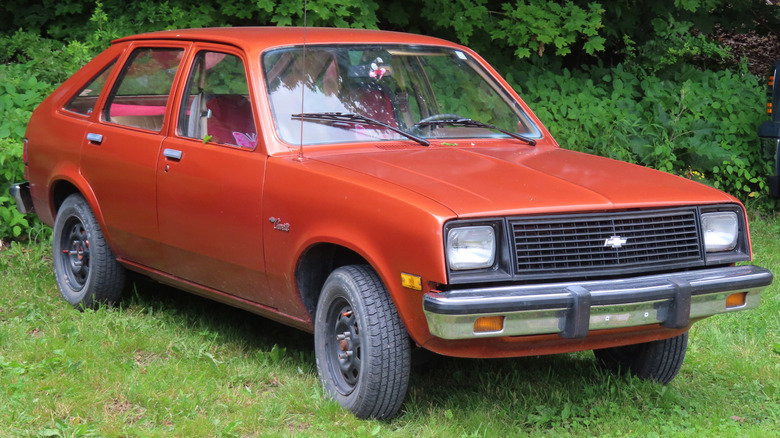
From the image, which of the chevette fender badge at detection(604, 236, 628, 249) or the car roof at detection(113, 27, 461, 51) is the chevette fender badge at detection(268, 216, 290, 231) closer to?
the car roof at detection(113, 27, 461, 51)

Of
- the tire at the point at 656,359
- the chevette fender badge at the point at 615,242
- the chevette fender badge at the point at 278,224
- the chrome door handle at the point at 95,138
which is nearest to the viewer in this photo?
the chevette fender badge at the point at 615,242

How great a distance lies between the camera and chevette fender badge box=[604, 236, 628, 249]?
3973 mm

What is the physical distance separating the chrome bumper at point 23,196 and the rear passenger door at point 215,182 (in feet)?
5.71

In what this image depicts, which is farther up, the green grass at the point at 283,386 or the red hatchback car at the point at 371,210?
the red hatchback car at the point at 371,210

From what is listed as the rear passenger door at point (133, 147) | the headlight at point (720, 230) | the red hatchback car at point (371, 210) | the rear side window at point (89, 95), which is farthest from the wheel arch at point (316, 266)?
the rear side window at point (89, 95)

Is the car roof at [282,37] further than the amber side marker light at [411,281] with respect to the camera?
Yes

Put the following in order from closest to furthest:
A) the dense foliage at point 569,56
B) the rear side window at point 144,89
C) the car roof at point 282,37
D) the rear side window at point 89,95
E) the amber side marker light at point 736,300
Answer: the amber side marker light at point 736,300 < the car roof at point 282,37 < the rear side window at point 144,89 < the rear side window at point 89,95 < the dense foliage at point 569,56

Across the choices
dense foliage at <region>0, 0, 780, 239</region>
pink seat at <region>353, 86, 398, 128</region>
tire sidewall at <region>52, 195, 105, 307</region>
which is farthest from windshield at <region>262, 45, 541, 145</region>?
dense foliage at <region>0, 0, 780, 239</region>

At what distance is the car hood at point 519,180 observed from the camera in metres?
3.87

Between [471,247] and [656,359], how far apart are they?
1509 mm

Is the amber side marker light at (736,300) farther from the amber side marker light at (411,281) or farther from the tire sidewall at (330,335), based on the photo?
the tire sidewall at (330,335)

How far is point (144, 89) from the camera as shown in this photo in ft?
18.5

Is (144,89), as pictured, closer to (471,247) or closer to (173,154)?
(173,154)

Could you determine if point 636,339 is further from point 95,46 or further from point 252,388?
point 95,46
